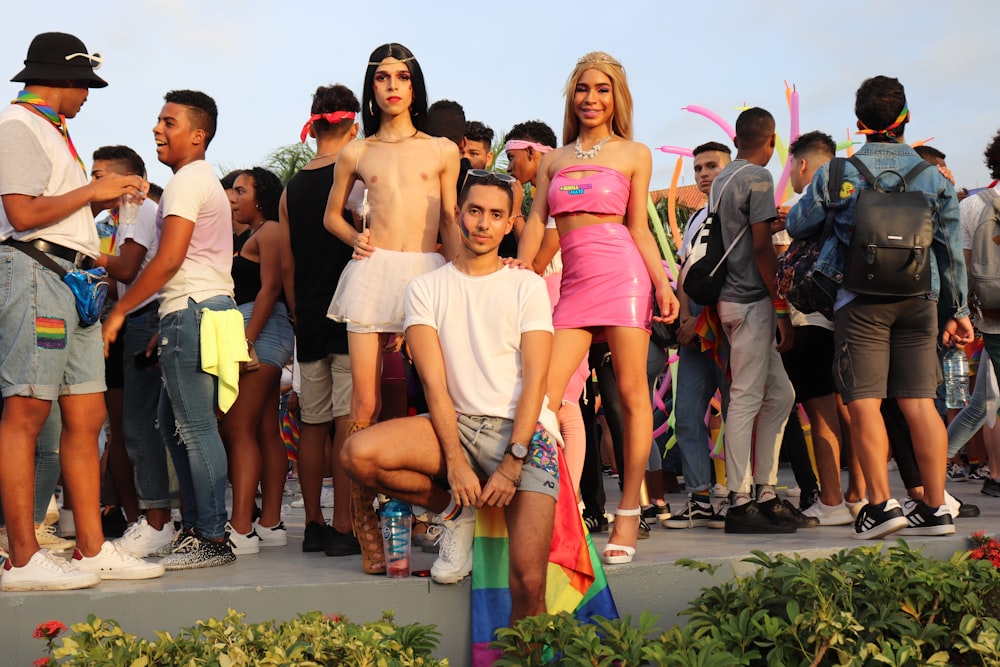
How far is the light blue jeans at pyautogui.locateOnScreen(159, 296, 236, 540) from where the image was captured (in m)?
5.00

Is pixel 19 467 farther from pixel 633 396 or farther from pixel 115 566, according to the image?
pixel 633 396

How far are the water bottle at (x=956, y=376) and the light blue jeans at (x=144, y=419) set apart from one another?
4.59 meters

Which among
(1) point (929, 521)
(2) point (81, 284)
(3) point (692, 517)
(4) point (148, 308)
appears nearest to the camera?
(2) point (81, 284)

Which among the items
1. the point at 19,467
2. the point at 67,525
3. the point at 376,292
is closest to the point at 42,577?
the point at 19,467

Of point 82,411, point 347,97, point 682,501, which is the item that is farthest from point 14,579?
point 682,501

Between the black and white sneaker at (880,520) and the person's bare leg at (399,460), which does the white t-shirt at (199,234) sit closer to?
the person's bare leg at (399,460)

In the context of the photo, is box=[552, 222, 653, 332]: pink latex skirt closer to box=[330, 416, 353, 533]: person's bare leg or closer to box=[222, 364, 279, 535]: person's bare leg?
box=[330, 416, 353, 533]: person's bare leg

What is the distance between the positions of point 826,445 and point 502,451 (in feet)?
8.25

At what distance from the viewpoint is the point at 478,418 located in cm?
438

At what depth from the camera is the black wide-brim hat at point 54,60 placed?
15.3ft

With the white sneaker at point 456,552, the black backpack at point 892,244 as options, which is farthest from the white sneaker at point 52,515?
the black backpack at point 892,244

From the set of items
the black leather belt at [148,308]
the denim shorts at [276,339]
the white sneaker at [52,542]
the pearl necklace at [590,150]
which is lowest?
the white sneaker at [52,542]

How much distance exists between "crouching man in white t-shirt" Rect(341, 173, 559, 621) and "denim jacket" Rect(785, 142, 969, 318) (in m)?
1.63

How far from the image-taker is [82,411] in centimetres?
466
